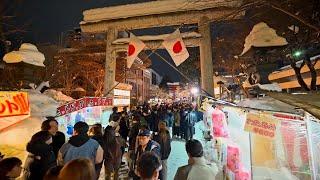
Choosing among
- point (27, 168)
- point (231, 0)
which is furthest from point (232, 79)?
point (27, 168)

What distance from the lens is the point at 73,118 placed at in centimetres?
952

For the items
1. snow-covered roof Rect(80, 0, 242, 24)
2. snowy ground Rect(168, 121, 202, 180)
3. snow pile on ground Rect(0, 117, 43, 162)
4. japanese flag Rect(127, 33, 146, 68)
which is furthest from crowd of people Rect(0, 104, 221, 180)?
snow-covered roof Rect(80, 0, 242, 24)

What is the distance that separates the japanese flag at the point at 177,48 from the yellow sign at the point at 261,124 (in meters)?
6.25

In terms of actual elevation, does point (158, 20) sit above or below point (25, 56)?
above

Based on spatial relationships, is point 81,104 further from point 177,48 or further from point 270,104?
point 270,104

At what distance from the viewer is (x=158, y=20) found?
12.2 m

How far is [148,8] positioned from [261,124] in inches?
367

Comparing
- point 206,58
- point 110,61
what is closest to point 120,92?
point 110,61

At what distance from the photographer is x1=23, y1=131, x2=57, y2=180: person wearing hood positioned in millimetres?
4551

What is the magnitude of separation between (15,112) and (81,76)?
26.5 metres

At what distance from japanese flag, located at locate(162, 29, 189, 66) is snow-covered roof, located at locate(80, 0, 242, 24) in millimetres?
1612

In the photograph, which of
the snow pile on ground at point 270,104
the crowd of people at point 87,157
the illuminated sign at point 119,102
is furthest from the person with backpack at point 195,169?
the illuminated sign at point 119,102

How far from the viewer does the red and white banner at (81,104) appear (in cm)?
830

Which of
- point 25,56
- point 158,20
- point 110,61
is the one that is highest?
point 158,20
